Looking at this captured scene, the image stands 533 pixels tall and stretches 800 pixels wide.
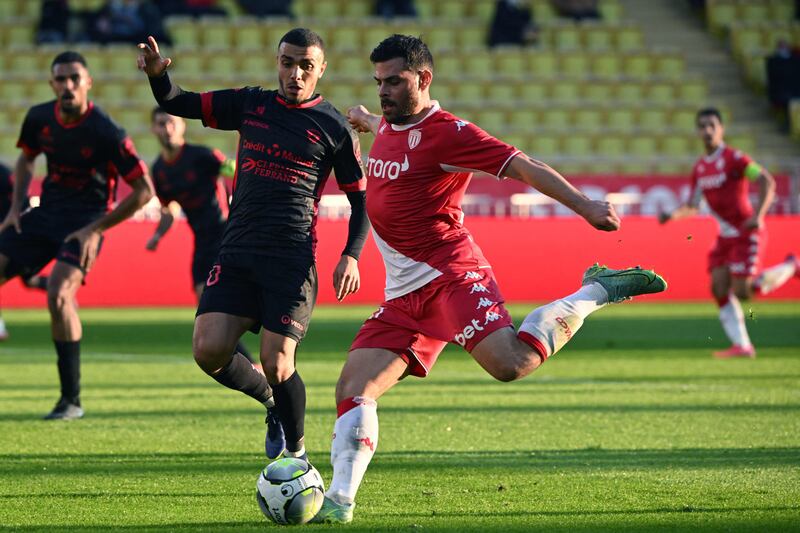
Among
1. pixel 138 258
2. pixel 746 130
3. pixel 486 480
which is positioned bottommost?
pixel 746 130

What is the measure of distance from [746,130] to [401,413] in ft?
61.9

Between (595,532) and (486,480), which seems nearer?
(595,532)

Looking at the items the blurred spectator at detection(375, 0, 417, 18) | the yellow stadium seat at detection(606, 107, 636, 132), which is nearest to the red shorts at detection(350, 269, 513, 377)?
the yellow stadium seat at detection(606, 107, 636, 132)

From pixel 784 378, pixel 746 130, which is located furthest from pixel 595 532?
pixel 746 130

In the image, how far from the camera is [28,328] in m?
16.4

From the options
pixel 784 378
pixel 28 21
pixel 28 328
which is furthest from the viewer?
pixel 28 21

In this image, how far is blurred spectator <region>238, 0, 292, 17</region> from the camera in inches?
1041

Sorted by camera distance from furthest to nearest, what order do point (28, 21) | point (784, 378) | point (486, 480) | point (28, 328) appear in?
1. point (28, 21)
2. point (28, 328)
3. point (784, 378)
4. point (486, 480)

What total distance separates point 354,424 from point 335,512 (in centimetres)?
36

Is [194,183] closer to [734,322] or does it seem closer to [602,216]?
[734,322]

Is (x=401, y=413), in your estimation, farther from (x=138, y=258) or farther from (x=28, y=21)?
(x=28, y=21)

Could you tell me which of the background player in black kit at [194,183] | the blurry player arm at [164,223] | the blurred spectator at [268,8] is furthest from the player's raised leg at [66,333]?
the blurred spectator at [268,8]

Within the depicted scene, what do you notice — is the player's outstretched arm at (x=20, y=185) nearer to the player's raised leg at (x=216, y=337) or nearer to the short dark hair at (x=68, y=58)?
the short dark hair at (x=68, y=58)

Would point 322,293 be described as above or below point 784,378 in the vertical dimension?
below
